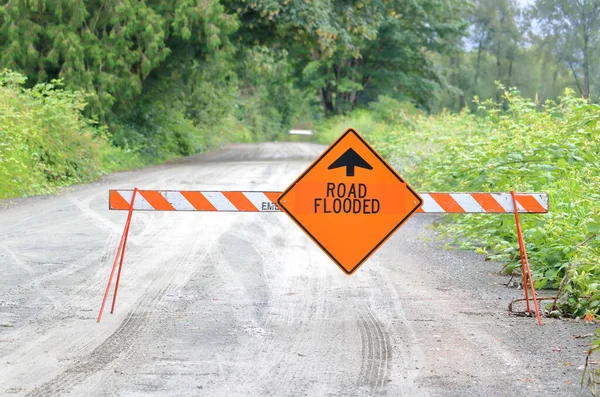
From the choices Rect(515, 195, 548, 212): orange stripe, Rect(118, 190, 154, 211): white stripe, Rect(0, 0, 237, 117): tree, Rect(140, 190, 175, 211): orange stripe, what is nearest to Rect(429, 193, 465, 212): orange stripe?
Rect(515, 195, 548, 212): orange stripe

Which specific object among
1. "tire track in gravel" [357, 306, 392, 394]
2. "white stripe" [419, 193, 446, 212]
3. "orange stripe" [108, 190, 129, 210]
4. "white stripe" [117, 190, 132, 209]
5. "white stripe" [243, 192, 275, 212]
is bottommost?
"tire track in gravel" [357, 306, 392, 394]

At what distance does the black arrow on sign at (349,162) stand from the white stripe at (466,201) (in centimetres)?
84

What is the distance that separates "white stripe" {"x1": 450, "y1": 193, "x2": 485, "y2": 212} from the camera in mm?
7805

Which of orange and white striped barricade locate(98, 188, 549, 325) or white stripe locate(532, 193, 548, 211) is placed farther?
white stripe locate(532, 193, 548, 211)

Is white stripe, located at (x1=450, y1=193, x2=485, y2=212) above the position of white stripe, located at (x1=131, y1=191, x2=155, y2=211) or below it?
above

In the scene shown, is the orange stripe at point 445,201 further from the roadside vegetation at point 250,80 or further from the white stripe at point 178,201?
the white stripe at point 178,201

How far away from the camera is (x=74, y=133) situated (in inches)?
857

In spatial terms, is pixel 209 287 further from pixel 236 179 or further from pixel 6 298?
A: pixel 236 179

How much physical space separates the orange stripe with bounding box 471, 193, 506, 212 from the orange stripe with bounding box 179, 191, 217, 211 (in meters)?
2.20

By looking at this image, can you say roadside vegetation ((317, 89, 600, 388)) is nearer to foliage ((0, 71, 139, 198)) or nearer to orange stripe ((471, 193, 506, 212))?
orange stripe ((471, 193, 506, 212))

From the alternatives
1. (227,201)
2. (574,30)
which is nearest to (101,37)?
(574,30)

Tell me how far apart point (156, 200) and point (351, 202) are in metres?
1.63

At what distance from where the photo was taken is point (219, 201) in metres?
7.81

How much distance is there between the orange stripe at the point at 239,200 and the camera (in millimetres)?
7773
